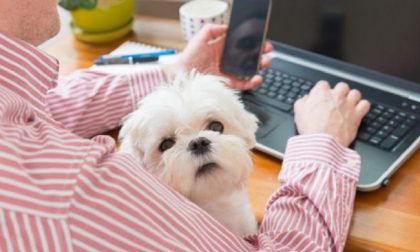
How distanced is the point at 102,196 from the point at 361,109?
22.1 inches

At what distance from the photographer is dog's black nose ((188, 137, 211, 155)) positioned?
0.78 metres

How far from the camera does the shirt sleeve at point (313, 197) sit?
713 mm

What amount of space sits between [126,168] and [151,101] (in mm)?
302

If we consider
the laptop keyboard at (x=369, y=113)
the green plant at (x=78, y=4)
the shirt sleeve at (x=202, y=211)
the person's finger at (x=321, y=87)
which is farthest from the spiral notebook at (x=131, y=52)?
the shirt sleeve at (x=202, y=211)

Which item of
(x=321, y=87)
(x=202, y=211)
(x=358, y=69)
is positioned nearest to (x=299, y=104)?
(x=321, y=87)

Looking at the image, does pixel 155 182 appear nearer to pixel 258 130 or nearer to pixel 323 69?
pixel 258 130

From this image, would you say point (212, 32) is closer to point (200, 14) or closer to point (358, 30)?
point (200, 14)

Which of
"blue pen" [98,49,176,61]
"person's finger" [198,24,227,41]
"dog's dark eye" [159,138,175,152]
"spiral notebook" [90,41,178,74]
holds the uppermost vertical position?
"person's finger" [198,24,227,41]

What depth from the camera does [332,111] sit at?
35.8 inches

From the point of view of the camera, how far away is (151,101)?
0.84 meters

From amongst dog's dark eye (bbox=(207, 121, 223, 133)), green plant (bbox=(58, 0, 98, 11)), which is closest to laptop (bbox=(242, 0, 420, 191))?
dog's dark eye (bbox=(207, 121, 223, 133))

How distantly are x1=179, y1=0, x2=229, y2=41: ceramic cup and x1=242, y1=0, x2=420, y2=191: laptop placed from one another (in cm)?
14

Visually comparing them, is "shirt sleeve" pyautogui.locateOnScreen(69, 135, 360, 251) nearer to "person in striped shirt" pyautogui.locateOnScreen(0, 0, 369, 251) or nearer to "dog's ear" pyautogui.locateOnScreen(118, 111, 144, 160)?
"person in striped shirt" pyautogui.locateOnScreen(0, 0, 369, 251)

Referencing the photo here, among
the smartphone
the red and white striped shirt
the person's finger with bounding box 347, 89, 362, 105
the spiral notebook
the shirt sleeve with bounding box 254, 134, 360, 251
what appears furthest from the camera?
the spiral notebook
